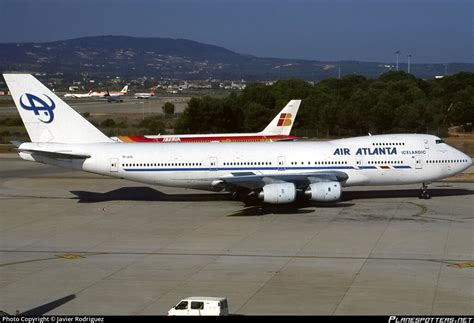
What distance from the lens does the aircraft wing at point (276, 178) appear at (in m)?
44.3

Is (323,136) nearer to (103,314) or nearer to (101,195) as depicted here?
(101,195)

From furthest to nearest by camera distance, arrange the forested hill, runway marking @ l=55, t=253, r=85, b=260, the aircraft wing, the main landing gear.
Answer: the forested hill < the main landing gear < the aircraft wing < runway marking @ l=55, t=253, r=85, b=260

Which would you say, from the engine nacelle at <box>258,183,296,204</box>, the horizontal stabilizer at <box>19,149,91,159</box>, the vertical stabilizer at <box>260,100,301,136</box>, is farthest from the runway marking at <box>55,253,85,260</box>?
the vertical stabilizer at <box>260,100,301,136</box>

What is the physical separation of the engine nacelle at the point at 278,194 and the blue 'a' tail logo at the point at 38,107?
13841 millimetres

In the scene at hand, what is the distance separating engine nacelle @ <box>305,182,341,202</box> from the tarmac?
92 centimetres

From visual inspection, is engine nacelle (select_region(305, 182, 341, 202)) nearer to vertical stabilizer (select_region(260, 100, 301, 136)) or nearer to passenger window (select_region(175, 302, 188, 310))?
passenger window (select_region(175, 302, 188, 310))

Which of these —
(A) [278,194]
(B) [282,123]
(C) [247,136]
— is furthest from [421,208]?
(B) [282,123]

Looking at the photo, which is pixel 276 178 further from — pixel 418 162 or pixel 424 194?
pixel 424 194

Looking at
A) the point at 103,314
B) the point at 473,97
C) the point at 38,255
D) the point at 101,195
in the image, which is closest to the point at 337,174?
the point at 101,195

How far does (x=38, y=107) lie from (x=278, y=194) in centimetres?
1550

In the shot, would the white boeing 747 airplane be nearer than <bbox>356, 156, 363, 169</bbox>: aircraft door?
Yes

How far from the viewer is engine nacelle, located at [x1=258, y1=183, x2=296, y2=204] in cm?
4222

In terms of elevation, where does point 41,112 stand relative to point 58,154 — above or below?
above

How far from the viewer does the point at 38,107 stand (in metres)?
46.2
